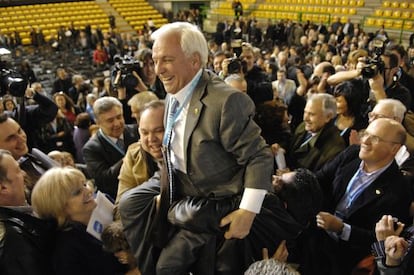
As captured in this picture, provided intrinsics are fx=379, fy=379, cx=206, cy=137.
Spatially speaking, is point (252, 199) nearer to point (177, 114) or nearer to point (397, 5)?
point (177, 114)

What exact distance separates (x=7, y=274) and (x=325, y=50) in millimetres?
6665

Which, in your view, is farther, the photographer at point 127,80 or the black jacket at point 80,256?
the photographer at point 127,80

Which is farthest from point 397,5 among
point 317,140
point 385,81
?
point 317,140

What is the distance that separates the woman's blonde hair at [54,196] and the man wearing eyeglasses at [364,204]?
3.30ft

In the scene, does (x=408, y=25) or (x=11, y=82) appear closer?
(x=11, y=82)

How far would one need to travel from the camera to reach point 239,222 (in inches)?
46.1

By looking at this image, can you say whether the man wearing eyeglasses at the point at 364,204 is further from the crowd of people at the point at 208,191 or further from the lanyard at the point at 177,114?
the lanyard at the point at 177,114

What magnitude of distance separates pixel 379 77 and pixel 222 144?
1.95 metres

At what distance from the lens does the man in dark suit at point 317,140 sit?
2173mm

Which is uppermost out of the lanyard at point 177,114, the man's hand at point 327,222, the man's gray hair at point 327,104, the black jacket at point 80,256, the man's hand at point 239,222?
the lanyard at point 177,114

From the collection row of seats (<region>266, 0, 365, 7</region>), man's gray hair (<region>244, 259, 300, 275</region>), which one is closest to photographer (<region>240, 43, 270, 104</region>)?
man's gray hair (<region>244, 259, 300, 275</region>)

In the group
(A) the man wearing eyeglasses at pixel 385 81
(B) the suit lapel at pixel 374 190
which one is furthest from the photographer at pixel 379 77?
(B) the suit lapel at pixel 374 190

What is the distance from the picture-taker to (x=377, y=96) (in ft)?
8.83

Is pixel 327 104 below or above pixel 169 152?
below
